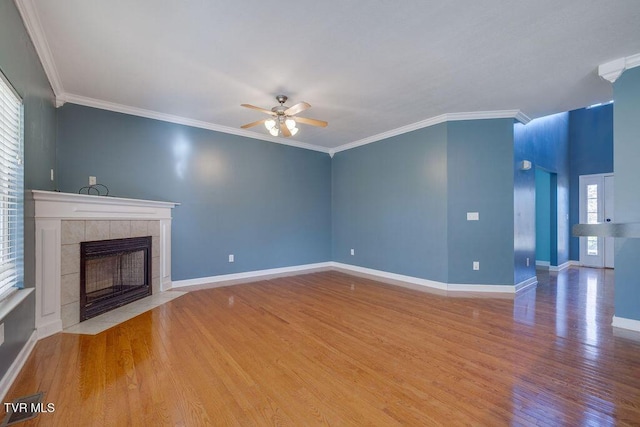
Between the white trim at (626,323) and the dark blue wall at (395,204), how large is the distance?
1.81 meters

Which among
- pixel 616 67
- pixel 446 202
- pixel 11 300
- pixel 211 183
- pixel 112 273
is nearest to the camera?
pixel 11 300

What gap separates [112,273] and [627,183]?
5.82m

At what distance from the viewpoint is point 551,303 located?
12.0ft

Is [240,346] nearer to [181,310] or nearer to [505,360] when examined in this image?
[181,310]

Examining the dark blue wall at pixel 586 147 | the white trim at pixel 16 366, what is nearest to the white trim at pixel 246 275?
the white trim at pixel 16 366

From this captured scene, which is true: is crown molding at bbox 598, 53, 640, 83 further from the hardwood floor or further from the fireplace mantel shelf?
the fireplace mantel shelf

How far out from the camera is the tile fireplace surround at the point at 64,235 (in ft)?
8.38

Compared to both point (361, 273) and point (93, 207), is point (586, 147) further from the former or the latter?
point (93, 207)

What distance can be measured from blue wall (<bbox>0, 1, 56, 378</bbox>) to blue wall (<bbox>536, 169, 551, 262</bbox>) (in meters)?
8.07

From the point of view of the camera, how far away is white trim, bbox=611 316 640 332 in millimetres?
2729

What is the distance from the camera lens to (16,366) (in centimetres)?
199

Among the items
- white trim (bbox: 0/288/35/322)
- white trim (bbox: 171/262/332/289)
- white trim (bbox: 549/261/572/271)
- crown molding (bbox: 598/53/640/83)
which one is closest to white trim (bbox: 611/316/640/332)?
crown molding (bbox: 598/53/640/83)

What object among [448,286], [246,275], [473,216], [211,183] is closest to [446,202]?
[473,216]

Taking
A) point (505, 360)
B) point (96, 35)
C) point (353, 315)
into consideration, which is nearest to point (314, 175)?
point (353, 315)
